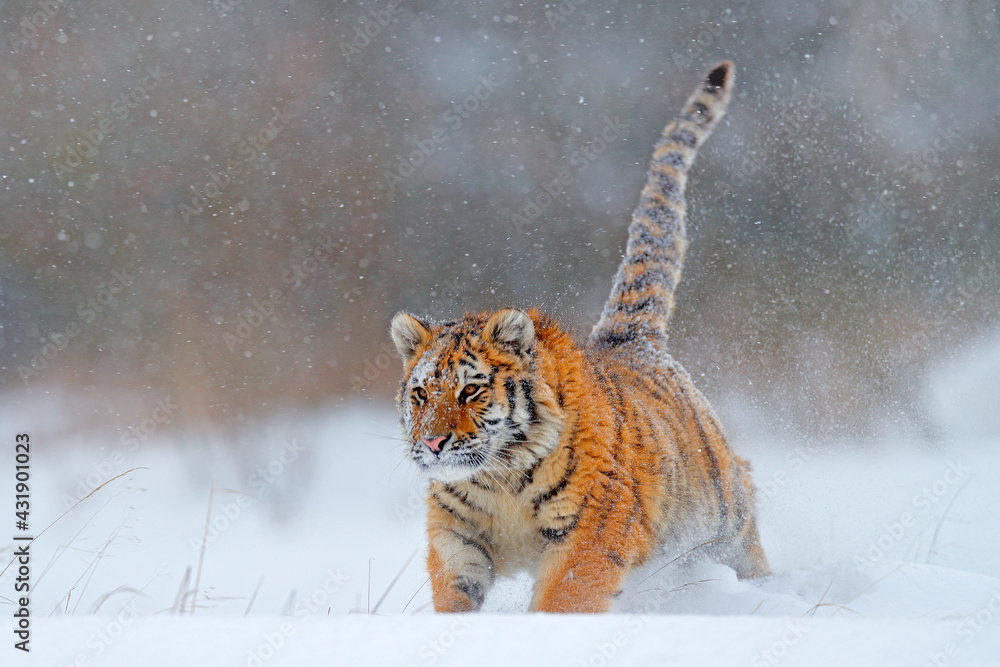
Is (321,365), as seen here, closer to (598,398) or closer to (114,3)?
(114,3)

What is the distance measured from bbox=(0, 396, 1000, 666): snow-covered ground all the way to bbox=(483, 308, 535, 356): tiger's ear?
63cm

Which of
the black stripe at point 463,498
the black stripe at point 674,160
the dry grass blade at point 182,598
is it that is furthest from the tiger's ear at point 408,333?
the black stripe at point 674,160

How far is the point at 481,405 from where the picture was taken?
293cm

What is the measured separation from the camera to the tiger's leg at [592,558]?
2729 millimetres

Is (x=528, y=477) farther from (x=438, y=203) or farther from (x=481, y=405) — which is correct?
(x=438, y=203)

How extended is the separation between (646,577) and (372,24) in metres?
8.72

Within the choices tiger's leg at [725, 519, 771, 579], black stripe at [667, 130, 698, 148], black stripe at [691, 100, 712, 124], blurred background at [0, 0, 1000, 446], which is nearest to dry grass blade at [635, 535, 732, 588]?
tiger's leg at [725, 519, 771, 579]

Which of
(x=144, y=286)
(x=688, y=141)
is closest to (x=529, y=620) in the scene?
(x=688, y=141)

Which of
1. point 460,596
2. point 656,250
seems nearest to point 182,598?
point 460,596

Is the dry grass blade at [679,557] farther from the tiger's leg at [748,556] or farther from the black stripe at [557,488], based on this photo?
the black stripe at [557,488]

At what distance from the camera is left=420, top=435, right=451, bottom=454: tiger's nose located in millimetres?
2819

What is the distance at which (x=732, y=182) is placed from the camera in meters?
9.28

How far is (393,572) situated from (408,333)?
3.21 metres

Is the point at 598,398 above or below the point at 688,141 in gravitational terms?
below
